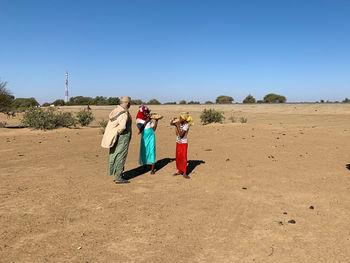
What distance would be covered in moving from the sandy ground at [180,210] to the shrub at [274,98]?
7346 centimetres

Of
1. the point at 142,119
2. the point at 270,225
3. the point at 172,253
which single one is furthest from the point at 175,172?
the point at 172,253

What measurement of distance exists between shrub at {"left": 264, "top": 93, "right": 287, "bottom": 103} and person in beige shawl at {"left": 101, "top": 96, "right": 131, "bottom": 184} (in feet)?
256

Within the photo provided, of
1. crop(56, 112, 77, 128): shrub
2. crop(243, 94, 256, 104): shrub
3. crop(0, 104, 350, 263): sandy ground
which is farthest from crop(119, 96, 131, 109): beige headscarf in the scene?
crop(243, 94, 256, 104): shrub

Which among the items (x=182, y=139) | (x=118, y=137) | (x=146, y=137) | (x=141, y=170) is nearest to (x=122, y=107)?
(x=118, y=137)

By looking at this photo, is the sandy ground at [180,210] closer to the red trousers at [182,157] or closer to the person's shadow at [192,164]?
the person's shadow at [192,164]

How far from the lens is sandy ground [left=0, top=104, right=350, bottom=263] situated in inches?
155

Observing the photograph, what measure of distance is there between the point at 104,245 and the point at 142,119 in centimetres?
445

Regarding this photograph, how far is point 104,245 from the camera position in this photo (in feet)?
13.4

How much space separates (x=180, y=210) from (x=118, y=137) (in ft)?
8.75

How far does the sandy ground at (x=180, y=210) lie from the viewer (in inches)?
155

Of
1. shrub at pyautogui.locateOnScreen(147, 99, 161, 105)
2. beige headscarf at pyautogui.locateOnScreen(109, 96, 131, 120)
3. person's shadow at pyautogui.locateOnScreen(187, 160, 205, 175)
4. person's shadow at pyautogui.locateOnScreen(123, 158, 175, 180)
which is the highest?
shrub at pyautogui.locateOnScreen(147, 99, 161, 105)

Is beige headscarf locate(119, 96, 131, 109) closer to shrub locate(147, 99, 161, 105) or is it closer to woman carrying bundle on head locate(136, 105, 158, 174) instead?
woman carrying bundle on head locate(136, 105, 158, 174)

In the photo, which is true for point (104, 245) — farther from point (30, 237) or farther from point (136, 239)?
point (30, 237)

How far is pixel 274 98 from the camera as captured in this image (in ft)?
266
